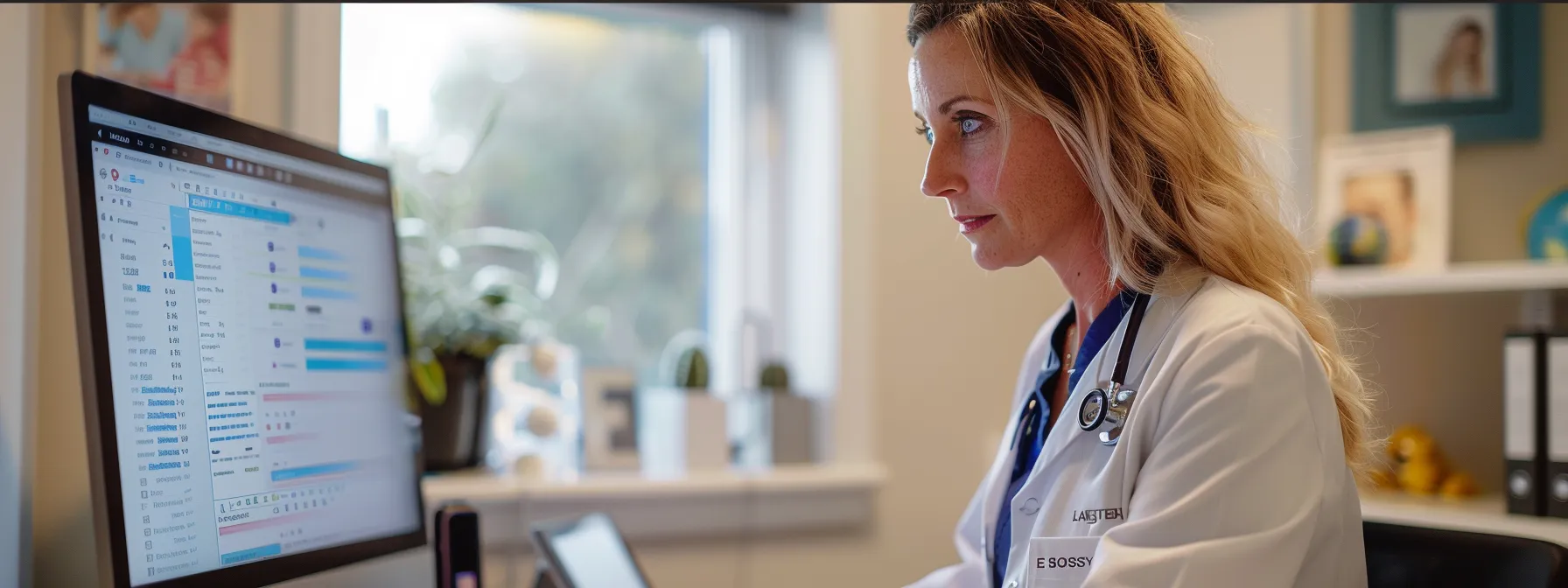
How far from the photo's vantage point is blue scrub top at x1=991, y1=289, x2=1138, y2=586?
1150 mm

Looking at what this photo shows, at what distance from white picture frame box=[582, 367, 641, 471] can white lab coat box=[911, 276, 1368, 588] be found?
3.09 feet

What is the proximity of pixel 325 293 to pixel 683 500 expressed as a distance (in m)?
0.78

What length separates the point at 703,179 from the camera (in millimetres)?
2184

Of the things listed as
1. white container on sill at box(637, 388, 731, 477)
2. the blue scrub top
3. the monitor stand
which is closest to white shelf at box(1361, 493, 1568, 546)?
the blue scrub top

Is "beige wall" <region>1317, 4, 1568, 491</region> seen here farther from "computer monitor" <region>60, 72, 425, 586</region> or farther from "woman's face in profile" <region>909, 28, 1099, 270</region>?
"computer monitor" <region>60, 72, 425, 586</region>

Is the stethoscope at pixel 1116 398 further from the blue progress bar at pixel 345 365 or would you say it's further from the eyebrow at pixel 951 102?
the blue progress bar at pixel 345 365

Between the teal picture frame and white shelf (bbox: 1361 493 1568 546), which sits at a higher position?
the teal picture frame

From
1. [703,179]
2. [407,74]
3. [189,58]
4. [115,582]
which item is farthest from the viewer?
[703,179]

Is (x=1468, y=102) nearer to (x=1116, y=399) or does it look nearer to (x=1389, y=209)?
(x=1389, y=209)

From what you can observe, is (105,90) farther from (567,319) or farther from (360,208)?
(567,319)

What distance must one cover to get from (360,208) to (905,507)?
1.12 m

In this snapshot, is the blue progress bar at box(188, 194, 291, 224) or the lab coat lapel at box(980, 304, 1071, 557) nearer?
the blue progress bar at box(188, 194, 291, 224)

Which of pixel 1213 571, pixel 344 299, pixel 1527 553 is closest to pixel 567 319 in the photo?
pixel 344 299

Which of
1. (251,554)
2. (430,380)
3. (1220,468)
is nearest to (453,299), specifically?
(430,380)
